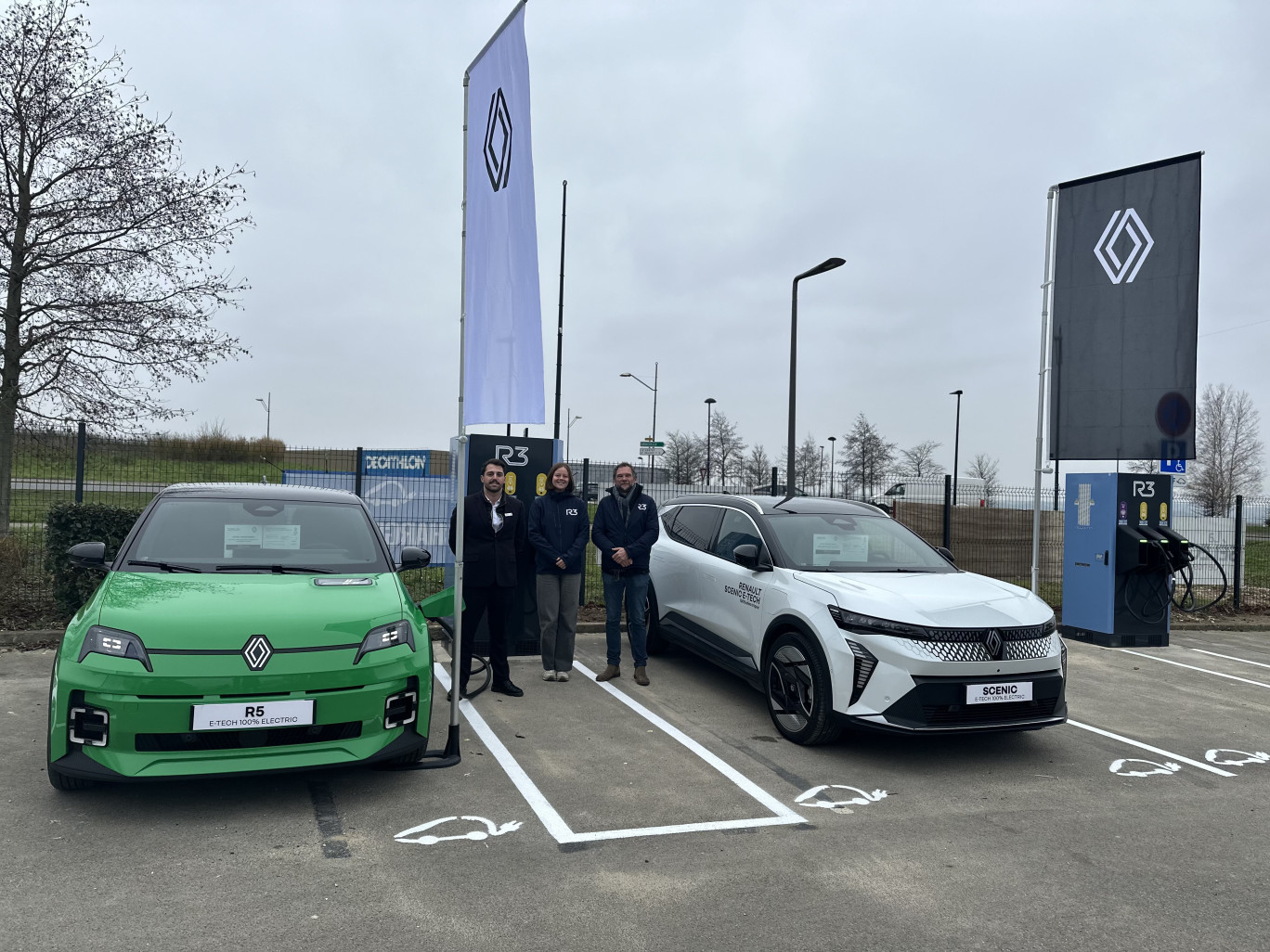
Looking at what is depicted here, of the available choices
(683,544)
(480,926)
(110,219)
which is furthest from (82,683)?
(110,219)

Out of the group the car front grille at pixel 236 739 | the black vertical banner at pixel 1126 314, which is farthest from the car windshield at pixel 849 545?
the black vertical banner at pixel 1126 314

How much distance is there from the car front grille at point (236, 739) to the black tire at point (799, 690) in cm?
288

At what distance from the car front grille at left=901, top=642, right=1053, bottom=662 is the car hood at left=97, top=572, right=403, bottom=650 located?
3043 millimetres

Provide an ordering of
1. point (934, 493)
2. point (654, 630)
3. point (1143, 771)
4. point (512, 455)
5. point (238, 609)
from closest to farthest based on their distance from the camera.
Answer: point (238, 609) < point (1143, 771) < point (512, 455) < point (654, 630) < point (934, 493)

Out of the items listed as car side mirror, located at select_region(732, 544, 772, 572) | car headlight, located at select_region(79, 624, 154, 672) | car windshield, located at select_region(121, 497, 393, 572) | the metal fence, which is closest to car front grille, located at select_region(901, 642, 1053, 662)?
car side mirror, located at select_region(732, 544, 772, 572)

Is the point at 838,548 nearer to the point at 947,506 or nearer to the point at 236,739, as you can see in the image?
the point at 236,739

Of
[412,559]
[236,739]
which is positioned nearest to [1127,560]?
[412,559]

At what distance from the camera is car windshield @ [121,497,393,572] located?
4914 millimetres

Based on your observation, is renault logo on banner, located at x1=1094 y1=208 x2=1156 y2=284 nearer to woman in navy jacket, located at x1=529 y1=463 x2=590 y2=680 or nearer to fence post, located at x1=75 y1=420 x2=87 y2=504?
woman in navy jacket, located at x1=529 y1=463 x2=590 y2=680

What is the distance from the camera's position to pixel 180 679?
3838 mm

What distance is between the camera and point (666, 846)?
3.92 m

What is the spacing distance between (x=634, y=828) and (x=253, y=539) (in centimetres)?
284

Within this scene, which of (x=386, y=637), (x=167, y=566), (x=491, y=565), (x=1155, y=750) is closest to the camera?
(x=386, y=637)

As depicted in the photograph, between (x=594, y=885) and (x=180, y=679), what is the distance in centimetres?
204
